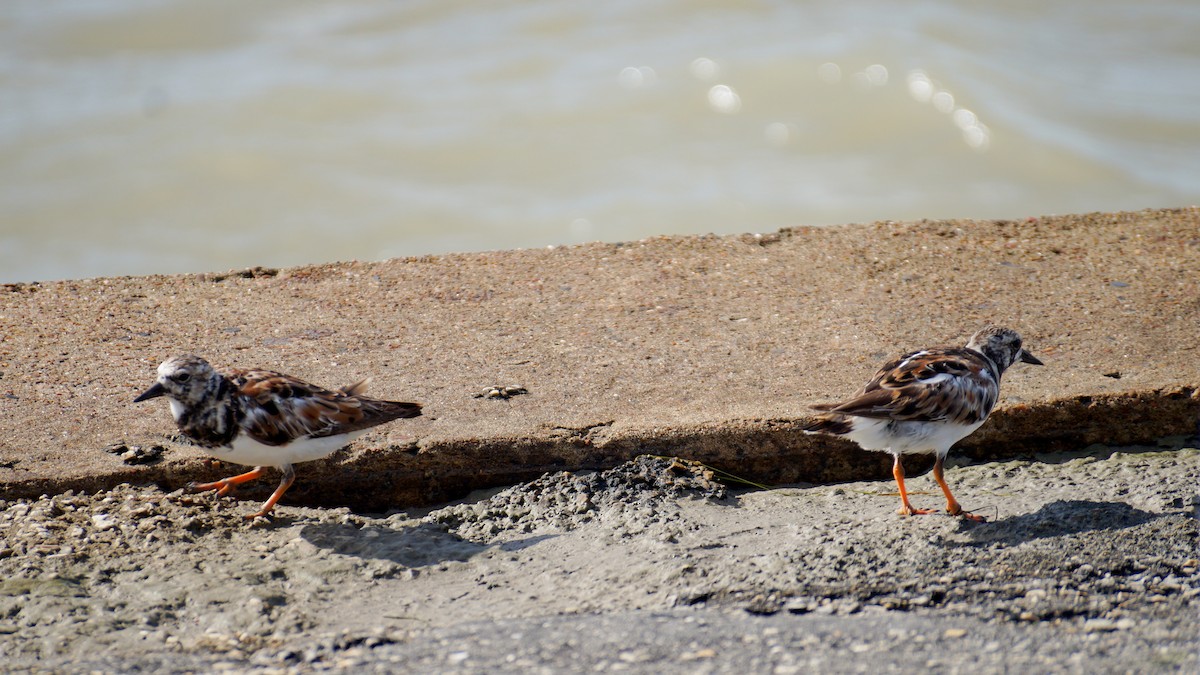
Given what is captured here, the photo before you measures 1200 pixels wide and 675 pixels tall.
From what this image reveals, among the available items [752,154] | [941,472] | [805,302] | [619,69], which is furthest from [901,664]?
[619,69]

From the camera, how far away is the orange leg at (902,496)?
4.07m

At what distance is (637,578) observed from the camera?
3645 mm

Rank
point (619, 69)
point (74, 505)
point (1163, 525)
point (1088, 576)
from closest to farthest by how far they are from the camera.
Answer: point (1088, 576) < point (1163, 525) < point (74, 505) < point (619, 69)

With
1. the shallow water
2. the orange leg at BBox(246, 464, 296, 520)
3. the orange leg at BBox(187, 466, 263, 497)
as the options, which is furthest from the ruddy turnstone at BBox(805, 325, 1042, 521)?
the shallow water

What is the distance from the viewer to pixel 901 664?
3.09 m

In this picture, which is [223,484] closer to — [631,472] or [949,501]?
[631,472]

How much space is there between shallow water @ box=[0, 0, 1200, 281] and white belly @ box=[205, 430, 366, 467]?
7.70m

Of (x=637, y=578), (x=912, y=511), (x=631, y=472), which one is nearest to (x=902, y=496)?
(x=912, y=511)

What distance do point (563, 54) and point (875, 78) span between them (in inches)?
146

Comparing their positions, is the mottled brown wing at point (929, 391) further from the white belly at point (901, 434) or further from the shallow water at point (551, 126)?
the shallow water at point (551, 126)

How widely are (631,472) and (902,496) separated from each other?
916 millimetres

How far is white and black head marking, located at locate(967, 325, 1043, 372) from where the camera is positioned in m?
4.48

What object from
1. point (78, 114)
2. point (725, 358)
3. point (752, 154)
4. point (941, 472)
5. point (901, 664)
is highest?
point (78, 114)

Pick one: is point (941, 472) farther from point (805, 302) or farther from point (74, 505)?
point (74, 505)
